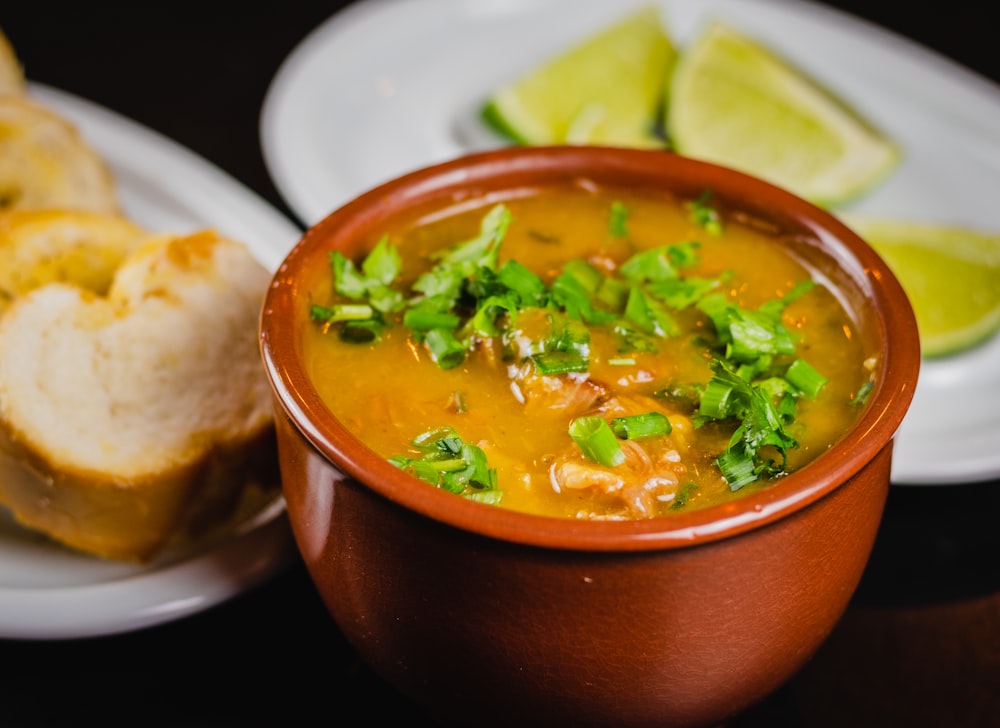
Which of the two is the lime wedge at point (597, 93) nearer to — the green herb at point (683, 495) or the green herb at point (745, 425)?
the green herb at point (745, 425)

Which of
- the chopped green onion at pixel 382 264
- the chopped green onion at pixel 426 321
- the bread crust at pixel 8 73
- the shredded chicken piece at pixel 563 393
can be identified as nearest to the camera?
the shredded chicken piece at pixel 563 393

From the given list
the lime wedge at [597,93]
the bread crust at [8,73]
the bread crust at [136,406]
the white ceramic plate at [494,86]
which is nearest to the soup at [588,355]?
the bread crust at [136,406]

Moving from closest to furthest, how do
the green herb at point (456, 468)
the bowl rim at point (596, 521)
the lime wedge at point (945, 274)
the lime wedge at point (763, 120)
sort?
the bowl rim at point (596, 521)
the green herb at point (456, 468)
the lime wedge at point (945, 274)
the lime wedge at point (763, 120)

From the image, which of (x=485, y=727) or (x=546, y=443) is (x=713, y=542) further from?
(x=485, y=727)

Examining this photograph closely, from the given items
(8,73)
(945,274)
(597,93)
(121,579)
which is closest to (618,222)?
(121,579)

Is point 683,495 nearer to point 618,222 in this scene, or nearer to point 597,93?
point 618,222

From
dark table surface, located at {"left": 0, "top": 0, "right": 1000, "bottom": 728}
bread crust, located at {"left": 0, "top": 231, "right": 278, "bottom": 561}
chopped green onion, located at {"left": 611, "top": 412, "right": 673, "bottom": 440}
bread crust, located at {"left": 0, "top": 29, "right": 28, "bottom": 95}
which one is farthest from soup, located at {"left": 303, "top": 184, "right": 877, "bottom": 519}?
bread crust, located at {"left": 0, "top": 29, "right": 28, "bottom": 95}

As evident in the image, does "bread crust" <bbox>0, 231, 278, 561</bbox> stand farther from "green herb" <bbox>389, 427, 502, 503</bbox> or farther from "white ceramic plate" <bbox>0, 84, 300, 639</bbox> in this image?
"green herb" <bbox>389, 427, 502, 503</bbox>
